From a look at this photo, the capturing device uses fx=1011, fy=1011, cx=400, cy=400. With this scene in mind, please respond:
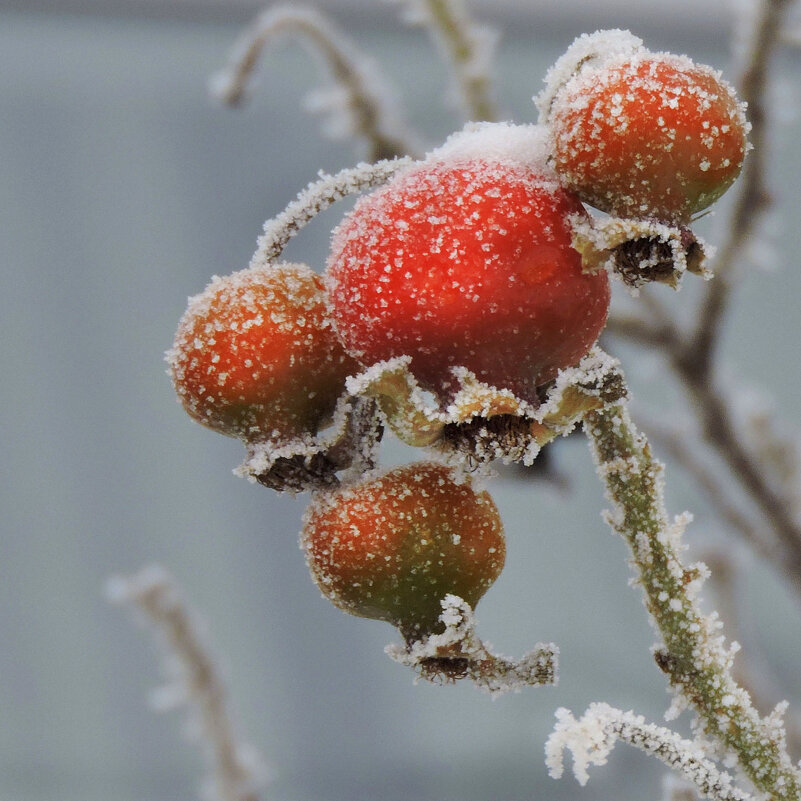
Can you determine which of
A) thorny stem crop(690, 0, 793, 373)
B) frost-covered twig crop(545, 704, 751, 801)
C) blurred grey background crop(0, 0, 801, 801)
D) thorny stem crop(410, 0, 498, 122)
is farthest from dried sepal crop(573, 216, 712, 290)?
blurred grey background crop(0, 0, 801, 801)

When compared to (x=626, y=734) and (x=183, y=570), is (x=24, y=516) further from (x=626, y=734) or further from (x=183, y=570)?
(x=626, y=734)

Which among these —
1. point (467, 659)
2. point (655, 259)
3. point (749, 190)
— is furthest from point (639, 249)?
point (749, 190)

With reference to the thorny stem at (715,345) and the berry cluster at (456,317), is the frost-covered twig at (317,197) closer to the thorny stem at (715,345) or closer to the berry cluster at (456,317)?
the berry cluster at (456,317)

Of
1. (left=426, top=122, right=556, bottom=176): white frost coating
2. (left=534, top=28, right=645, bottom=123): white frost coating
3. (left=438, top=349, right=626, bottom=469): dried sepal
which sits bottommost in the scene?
(left=438, top=349, right=626, bottom=469): dried sepal

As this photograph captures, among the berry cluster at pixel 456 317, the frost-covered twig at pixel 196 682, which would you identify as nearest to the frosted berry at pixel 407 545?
the berry cluster at pixel 456 317

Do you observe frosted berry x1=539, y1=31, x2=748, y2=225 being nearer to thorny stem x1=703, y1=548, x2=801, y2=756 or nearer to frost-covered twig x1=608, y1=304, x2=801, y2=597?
frost-covered twig x1=608, y1=304, x2=801, y2=597

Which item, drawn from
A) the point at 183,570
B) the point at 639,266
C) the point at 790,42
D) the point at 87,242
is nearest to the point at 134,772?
the point at 183,570

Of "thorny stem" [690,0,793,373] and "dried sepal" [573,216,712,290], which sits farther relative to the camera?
"thorny stem" [690,0,793,373]

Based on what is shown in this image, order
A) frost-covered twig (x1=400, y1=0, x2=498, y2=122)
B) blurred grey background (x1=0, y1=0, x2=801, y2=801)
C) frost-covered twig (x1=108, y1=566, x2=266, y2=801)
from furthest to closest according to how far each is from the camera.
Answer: blurred grey background (x1=0, y1=0, x2=801, y2=801), frost-covered twig (x1=400, y1=0, x2=498, y2=122), frost-covered twig (x1=108, y1=566, x2=266, y2=801)

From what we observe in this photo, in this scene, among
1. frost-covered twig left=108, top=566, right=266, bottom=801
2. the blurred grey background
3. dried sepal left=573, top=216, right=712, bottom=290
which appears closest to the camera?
dried sepal left=573, top=216, right=712, bottom=290
